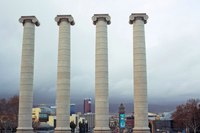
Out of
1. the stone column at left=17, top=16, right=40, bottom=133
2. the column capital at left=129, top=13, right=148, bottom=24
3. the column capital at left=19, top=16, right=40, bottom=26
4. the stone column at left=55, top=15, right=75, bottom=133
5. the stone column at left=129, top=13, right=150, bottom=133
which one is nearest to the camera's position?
the stone column at left=129, top=13, right=150, bottom=133

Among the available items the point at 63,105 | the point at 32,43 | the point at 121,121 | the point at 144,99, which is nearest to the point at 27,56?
the point at 32,43

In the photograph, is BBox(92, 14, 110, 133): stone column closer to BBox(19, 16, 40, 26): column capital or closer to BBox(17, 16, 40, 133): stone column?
BBox(19, 16, 40, 26): column capital

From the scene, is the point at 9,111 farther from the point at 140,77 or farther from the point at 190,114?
the point at 140,77

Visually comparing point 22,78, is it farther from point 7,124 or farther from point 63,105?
point 7,124

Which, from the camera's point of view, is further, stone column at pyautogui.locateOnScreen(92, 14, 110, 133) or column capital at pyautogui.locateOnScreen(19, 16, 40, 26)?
column capital at pyautogui.locateOnScreen(19, 16, 40, 26)

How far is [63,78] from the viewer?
50.5 metres

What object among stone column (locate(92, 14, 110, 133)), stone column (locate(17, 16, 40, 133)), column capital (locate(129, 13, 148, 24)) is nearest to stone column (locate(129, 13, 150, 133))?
column capital (locate(129, 13, 148, 24))

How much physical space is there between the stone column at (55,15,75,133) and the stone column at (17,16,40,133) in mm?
4593

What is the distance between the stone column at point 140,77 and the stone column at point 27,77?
16759 mm

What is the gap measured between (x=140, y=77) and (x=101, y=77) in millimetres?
6115

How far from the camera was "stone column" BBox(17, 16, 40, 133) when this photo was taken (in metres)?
50.1

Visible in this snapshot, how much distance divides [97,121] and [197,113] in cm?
6500

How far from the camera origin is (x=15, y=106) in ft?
363

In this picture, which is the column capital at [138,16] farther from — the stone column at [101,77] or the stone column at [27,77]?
the stone column at [27,77]
